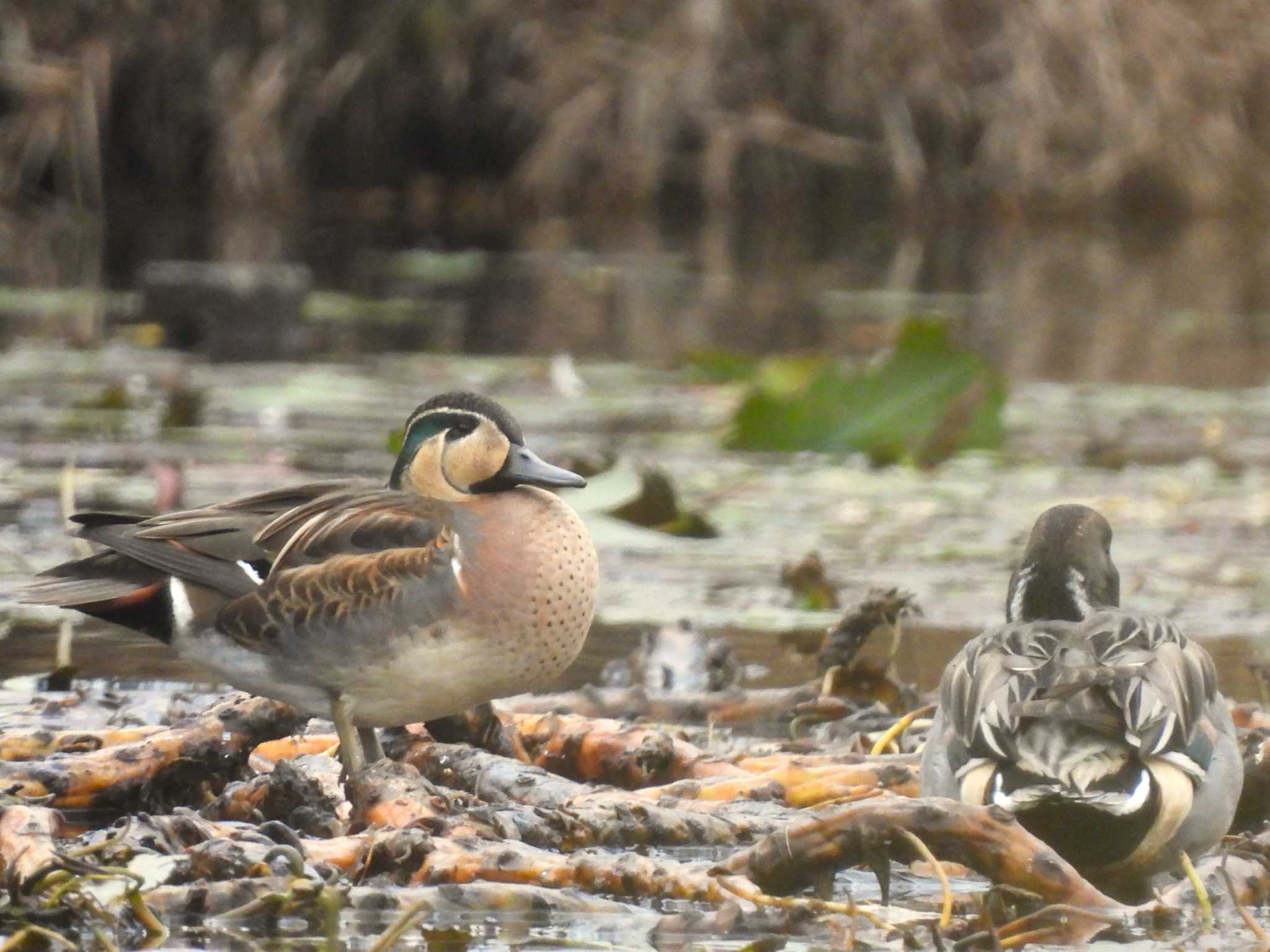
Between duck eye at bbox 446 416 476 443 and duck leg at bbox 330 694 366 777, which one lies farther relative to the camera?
duck eye at bbox 446 416 476 443

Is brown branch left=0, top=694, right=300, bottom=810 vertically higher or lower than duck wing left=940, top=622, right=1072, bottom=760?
lower

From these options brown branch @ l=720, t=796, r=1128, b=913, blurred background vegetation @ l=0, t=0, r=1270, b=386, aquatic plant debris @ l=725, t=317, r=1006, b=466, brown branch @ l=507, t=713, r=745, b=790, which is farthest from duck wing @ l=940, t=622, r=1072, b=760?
blurred background vegetation @ l=0, t=0, r=1270, b=386

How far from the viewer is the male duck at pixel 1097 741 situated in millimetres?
3027

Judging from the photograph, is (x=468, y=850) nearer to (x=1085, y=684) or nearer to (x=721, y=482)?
(x=1085, y=684)

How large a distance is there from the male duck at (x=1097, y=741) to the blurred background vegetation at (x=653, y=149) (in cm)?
1049

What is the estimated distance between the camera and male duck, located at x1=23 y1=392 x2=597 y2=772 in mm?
3650

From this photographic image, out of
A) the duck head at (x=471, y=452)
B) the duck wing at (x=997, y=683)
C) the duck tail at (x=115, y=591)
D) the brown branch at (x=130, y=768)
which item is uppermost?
the duck head at (x=471, y=452)

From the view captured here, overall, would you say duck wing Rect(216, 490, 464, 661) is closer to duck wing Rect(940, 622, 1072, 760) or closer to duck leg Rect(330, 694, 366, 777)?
duck leg Rect(330, 694, 366, 777)

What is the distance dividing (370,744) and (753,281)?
11.6m

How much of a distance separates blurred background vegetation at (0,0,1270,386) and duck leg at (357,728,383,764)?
32.4ft

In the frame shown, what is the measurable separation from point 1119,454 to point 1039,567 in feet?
14.2

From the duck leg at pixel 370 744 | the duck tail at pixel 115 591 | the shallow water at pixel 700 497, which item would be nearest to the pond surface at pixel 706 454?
the shallow water at pixel 700 497

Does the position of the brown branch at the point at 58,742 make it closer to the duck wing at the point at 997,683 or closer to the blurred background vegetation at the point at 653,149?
the duck wing at the point at 997,683

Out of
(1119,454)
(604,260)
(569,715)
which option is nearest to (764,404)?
(1119,454)
